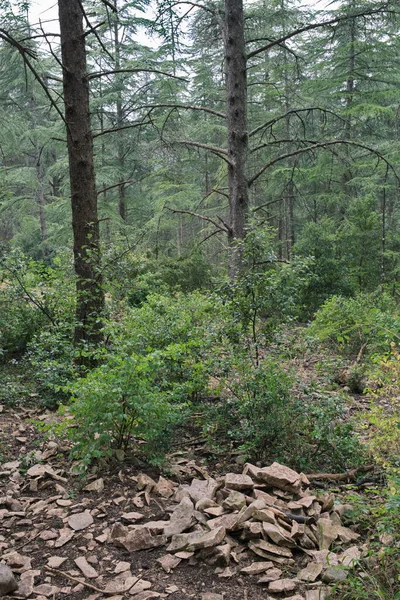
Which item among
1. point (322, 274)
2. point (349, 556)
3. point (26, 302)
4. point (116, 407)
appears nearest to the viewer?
point (349, 556)

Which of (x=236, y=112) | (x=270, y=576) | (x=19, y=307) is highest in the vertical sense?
(x=236, y=112)

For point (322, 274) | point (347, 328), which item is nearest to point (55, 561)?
point (347, 328)

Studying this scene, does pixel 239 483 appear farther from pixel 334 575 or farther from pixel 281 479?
pixel 334 575

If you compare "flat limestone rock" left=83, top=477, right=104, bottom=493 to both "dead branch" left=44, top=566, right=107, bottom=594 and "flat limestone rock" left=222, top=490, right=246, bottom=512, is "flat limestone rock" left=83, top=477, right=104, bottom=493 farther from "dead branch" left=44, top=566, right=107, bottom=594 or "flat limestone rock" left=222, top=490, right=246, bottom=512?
"flat limestone rock" left=222, top=490, right=246, bottom=512

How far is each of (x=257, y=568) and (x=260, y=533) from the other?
0.25 metres

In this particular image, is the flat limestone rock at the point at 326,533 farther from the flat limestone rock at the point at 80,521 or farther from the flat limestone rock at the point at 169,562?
the flat limestone rock at the point at 80,521

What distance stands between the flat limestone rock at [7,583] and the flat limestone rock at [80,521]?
2.03 feet

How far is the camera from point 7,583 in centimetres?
233

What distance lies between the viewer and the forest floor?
2.43m

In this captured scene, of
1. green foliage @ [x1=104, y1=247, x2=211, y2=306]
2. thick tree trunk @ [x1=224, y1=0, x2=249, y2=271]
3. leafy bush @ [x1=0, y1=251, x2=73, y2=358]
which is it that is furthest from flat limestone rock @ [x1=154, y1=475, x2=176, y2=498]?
green foliage @ [x1=104, y1=247, x2=211, y2=306]

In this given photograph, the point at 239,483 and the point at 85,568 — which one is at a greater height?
the point at 239,483

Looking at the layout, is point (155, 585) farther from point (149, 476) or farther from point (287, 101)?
point (287, 101)

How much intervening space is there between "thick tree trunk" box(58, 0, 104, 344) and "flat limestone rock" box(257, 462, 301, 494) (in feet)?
8.80

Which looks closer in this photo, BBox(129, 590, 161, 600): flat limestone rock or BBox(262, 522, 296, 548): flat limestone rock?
BBox(129, 590, 161, 600): flat limestone rock
